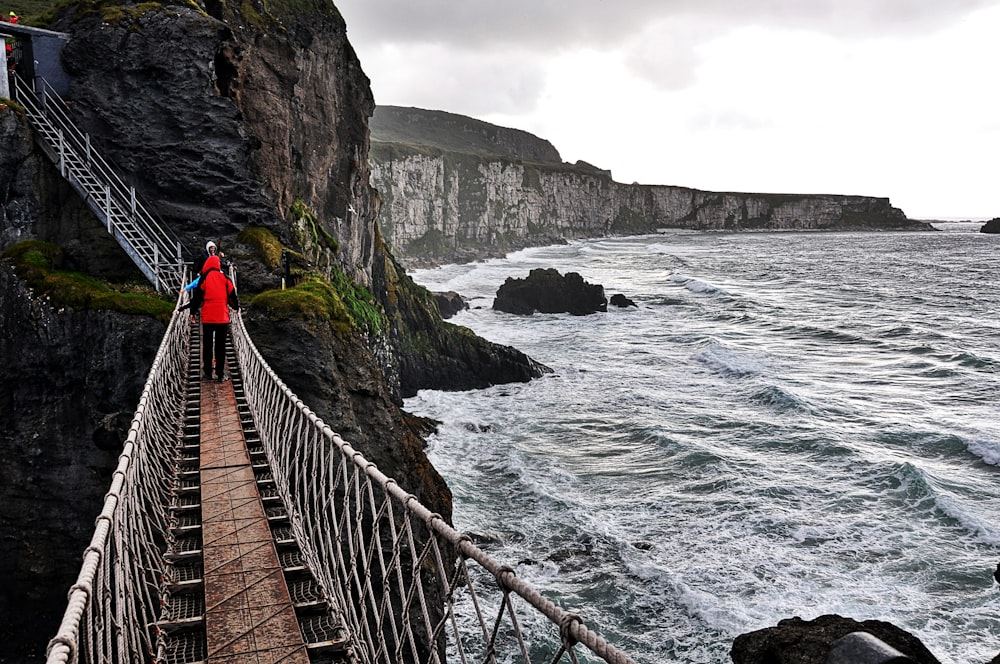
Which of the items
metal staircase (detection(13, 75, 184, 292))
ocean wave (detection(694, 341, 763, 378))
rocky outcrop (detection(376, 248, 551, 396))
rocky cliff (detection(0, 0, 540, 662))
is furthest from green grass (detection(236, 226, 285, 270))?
ocean wave (detection(694, 341, 763, 378))

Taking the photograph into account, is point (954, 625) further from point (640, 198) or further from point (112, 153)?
point (640, 198)

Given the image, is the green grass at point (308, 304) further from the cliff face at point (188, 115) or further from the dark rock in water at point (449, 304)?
the dark rock in water at point (449, 304)

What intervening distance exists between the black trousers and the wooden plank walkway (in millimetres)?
→ 2776

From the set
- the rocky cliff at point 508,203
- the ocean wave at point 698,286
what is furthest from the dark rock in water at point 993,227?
the ocean wave at point 698,286

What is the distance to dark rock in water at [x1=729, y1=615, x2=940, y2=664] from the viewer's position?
7855 millimetres

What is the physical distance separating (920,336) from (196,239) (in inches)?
1420

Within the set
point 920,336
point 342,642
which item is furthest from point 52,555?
point 920,336

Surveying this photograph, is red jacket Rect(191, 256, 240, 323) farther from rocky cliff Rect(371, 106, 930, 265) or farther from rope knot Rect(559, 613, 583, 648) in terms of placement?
rocky cliff Rect(371, 106, 930, 265)

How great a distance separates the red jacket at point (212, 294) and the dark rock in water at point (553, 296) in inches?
1416

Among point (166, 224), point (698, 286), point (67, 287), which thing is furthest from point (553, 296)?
point (67, 287)

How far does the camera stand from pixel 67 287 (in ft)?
35.1

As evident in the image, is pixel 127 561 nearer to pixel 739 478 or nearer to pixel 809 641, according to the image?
→ pixel 809 641

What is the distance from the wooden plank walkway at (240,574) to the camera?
3764 millimetres

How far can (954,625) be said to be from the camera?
11328mm
